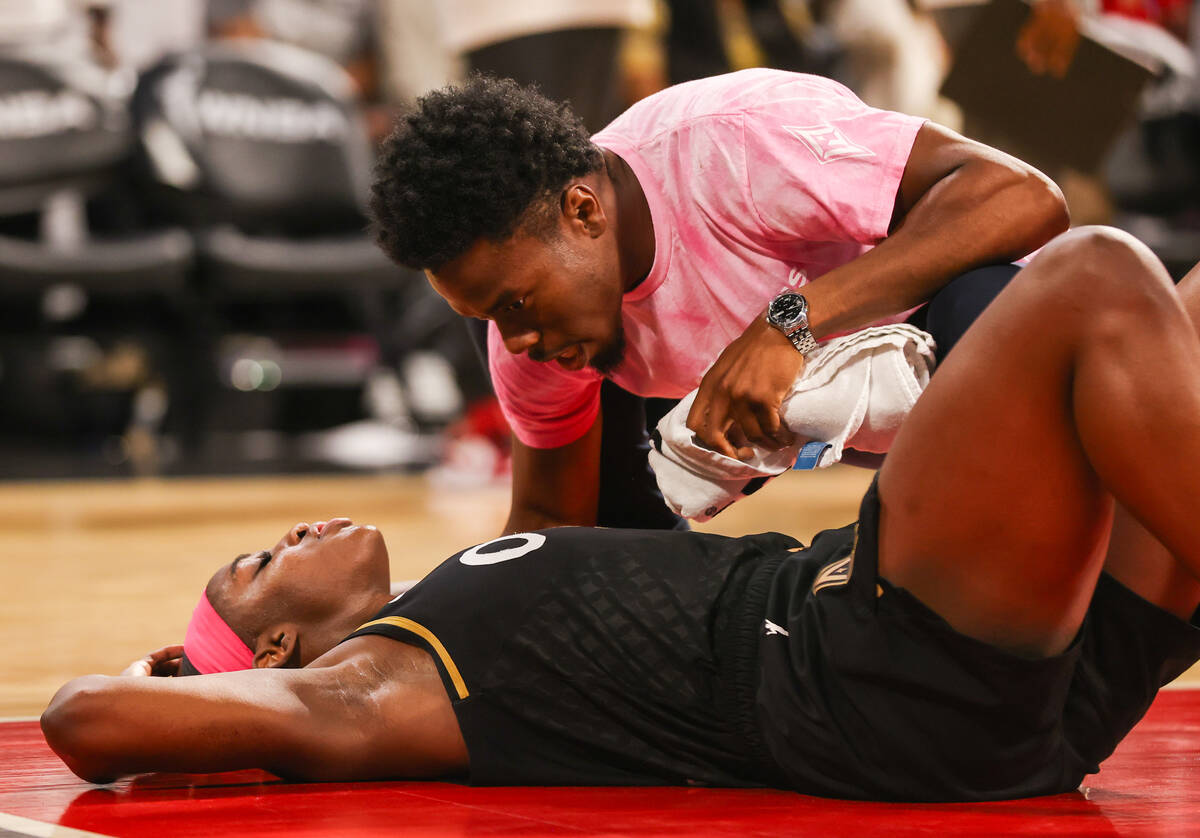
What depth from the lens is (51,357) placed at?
550 centimetres

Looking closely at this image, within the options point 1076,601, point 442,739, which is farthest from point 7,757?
point 1076,601

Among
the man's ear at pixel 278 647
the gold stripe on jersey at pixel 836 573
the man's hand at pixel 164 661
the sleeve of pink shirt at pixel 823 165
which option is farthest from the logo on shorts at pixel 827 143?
the man's hand at pixel 164 661

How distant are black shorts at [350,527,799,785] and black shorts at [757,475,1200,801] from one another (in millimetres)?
48

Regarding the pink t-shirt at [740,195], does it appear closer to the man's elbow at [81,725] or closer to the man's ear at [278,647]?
the man's ear at [278,647]

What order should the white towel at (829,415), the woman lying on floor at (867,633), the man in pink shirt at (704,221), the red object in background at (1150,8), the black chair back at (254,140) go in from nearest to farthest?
the woman lying on floor at (867,633), the white towel at (829,415), the man in pink shirt at (704,221), the red object in background at (1150,8), the black chair back at (254,140)

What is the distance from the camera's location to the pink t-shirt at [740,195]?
1577 mm

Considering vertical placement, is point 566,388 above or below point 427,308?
above

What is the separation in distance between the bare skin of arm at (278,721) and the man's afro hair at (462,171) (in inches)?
15.5

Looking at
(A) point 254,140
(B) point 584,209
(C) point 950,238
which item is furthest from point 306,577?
(A) point 254,140

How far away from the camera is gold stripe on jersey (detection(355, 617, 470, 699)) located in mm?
1362

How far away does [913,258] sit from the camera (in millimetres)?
1524

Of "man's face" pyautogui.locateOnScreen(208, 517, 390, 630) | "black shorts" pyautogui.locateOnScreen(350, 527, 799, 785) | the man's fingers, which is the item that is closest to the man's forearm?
"black shorts" pyautogui.locateOnScreen(350, 527, 799, 785)

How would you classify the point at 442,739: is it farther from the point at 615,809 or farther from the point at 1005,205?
the point at 1005,205

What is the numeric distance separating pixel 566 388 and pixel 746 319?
0.94ft
